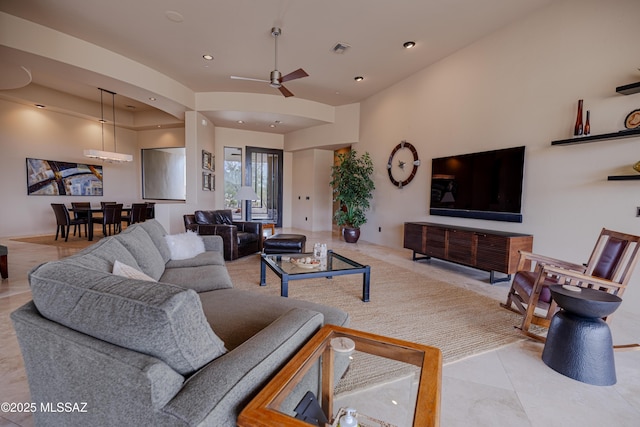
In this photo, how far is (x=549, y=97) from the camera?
3.37 m

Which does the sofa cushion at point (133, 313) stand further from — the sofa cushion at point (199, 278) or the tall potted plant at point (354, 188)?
the tall potted plant at point (354, 188)

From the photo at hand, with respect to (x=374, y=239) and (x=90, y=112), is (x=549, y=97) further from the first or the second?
(x=90, y=112)

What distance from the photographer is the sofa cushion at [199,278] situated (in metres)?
2.08

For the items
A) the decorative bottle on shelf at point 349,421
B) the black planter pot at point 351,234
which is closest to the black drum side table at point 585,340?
the decorative bottle on shelf at point 349,421

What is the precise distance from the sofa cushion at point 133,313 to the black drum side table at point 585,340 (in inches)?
84.9

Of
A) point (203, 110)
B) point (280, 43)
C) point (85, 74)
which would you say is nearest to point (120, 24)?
point (85, 74)

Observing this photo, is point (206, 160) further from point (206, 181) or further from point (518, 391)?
point (518, 391)

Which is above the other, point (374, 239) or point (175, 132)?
point (175, 132)

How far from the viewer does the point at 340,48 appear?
4.36 m

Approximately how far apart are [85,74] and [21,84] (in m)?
1.41

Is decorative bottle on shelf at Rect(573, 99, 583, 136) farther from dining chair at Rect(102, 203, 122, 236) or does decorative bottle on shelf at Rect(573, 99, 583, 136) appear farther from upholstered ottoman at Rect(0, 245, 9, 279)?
dining chair at Rect(102, 203, 122, 236)

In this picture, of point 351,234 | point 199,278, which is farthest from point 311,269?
point 351,234

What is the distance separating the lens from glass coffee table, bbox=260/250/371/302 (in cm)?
263

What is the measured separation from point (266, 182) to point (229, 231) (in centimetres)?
440
